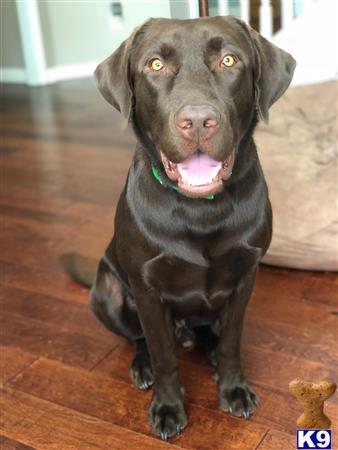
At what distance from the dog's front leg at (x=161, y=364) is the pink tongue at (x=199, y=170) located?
0.99 feet

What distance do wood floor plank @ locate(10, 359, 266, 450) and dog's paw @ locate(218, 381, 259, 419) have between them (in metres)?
0.02

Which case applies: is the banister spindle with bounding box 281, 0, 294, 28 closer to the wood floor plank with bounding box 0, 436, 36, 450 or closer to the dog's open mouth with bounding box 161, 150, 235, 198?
the dog's open mouth with bounding box 161, 150, 235, 198

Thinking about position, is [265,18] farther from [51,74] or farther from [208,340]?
[51,74]

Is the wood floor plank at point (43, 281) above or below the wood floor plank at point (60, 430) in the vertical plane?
below

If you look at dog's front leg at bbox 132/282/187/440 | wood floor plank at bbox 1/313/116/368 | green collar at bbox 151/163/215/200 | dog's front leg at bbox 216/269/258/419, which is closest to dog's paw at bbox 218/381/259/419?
dog's front leg at bbox 216/269/258/419

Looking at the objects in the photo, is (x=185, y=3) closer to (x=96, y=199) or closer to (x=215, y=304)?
(x=215, y=304)

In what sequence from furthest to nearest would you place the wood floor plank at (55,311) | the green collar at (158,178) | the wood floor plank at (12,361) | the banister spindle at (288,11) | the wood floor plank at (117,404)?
1. the banister spindle at (288,11)
2. the wood floor plank at (55,311)
3. the wood floor plank at (12,361)
4. the wood floor plank at (117,404)
5. the green collar at (158,178)

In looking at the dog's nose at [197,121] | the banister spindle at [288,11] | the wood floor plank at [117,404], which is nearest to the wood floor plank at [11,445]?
the wood floor plank at [117,404]

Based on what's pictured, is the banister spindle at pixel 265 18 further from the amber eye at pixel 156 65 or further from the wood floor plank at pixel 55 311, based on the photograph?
the amber eye at pixel 156 65

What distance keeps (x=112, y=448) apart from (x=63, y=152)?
240 cm

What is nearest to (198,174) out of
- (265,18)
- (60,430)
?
(60,430)

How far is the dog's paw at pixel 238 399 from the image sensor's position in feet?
5.20

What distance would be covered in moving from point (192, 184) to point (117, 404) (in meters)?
0.67

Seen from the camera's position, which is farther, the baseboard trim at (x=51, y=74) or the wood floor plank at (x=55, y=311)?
the baseboard trim at (x=51, y=74)
